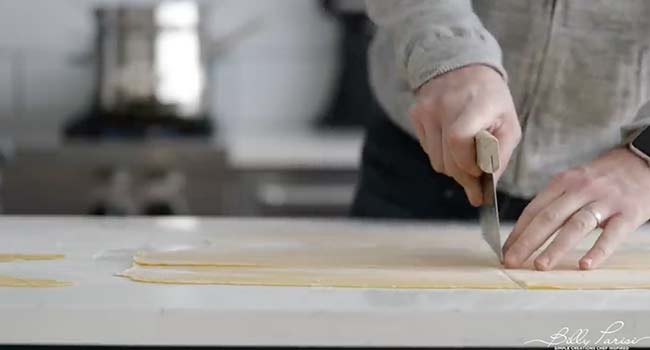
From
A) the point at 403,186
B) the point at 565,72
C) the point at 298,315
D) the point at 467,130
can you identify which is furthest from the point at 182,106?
the point at 298,315

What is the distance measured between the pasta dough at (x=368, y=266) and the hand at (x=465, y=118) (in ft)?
0.23

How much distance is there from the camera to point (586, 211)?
0.82m

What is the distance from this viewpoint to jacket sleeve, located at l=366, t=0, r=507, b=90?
881mm

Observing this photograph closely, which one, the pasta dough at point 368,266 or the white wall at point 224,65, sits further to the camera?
the white wall at point 224,65

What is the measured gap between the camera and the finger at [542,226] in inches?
30.9

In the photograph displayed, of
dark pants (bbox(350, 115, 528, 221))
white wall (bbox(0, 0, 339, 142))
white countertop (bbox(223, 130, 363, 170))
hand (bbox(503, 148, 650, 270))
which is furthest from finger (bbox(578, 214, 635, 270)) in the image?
white wall (bbox(0, 0, 339, 142))

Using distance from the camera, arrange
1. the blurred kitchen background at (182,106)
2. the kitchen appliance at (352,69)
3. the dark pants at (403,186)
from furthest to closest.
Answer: the kitchen appliance at (352,69), the blurred kitchen background at (182,106), the dark pants at (403,186)

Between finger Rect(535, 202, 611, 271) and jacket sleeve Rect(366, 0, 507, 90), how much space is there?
0.14 m

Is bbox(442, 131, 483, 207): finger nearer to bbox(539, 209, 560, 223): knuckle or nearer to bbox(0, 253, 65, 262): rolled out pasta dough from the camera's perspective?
bbox(539, 209, 560, 223): knuckle

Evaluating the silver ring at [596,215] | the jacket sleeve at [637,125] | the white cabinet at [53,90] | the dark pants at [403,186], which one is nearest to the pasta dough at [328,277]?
the silver ring at [596,215]

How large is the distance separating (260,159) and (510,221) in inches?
34.6

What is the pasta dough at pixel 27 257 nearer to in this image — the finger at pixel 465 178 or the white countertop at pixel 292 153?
the finger at pixel 465 178

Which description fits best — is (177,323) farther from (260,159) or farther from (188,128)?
(188,128)
